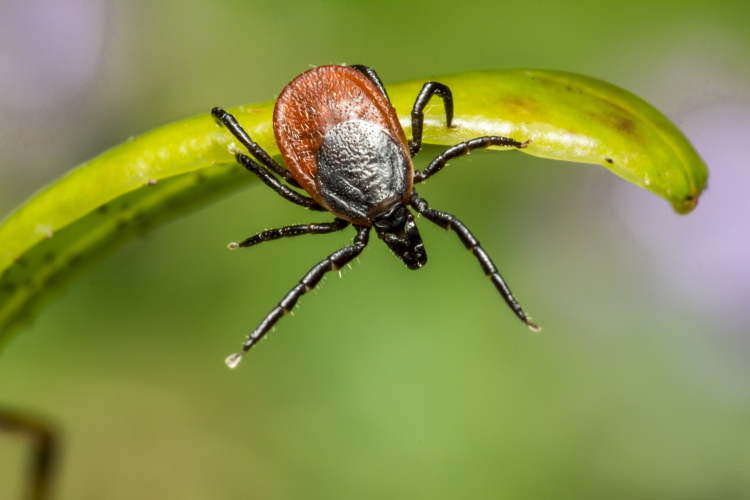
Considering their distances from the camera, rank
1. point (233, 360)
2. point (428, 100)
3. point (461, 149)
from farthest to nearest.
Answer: point (461, 149) < point (233, 360) < point (428, 100)

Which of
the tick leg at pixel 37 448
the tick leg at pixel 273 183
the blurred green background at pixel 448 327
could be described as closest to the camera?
the tick leg at pixel 273 183

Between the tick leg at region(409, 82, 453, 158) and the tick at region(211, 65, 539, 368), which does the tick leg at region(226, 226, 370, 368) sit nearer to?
the tick at region(211, 65, 539, 368)

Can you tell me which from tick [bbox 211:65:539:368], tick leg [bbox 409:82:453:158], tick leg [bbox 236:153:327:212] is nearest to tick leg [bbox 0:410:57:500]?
tick [bbox 211:65:539:368]

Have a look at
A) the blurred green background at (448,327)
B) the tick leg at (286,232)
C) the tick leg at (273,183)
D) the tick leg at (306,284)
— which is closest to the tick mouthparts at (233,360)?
the tick leg at (306,284)

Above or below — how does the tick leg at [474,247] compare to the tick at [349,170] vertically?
below

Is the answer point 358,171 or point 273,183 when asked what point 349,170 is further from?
point 273,183

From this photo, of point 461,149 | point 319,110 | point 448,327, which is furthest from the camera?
point 448,327

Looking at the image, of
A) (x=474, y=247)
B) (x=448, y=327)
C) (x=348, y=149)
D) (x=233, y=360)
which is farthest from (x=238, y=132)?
(x=448, y=327)

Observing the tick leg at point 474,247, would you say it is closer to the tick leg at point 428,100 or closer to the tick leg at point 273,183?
the tick leg at point 273,183
